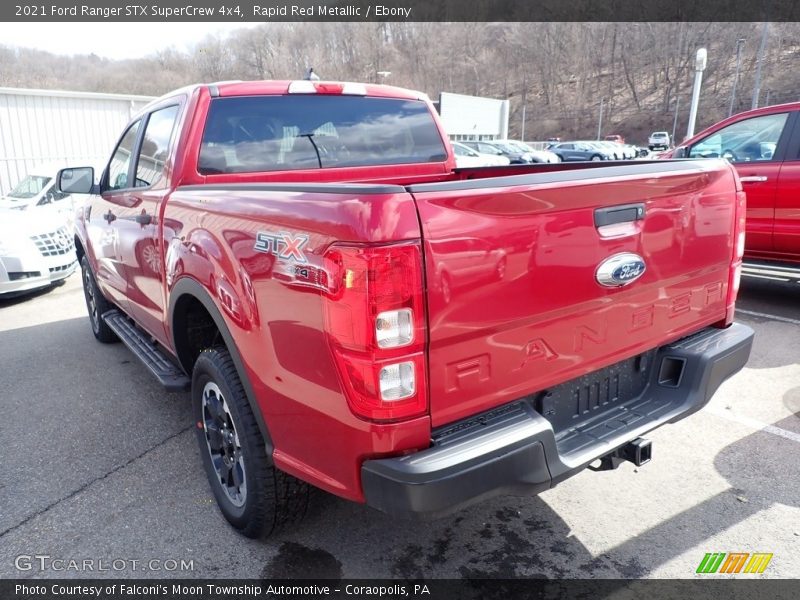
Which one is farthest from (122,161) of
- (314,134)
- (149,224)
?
(314,134)

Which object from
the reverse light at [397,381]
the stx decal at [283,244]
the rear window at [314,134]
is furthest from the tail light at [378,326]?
the rear window at [314,134]

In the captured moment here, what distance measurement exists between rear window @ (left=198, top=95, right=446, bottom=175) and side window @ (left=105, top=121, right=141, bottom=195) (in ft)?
3.91

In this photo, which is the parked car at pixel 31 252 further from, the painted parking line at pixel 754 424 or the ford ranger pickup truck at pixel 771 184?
the ford ranger pickup truck at pixel 771 184

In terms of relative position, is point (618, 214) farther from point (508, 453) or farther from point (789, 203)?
point (789, 203)

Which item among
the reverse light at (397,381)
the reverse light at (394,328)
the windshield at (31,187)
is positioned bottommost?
the windshield at (31,187)

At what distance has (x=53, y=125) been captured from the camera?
16.8 meters

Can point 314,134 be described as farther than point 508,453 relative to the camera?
Yes

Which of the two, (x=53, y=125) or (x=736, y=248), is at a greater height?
(x=53, y=125)

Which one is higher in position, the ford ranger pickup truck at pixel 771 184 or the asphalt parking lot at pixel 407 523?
the ford ranger pickup truck at pixel 771 184

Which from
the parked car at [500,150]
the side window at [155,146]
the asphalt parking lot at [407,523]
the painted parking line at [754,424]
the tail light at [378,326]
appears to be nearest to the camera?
the tail light at [378,326]

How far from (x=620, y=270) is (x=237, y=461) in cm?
183

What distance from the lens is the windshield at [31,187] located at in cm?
1012

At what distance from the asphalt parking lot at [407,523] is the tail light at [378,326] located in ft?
3.50

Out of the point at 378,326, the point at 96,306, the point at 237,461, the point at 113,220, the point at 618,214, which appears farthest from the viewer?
the point at 96,306
